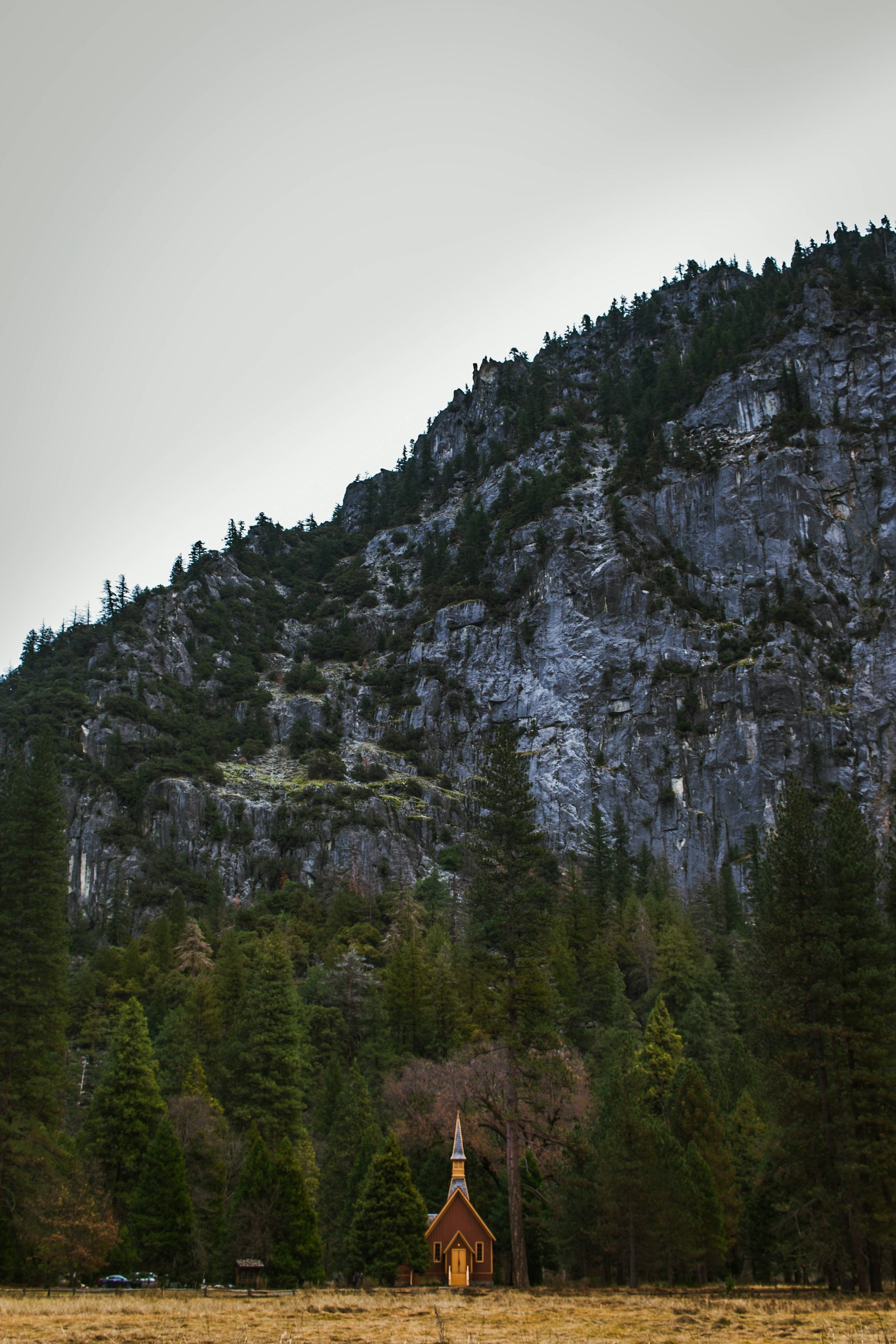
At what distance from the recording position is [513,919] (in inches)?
1335

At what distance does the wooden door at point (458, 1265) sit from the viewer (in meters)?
40.0

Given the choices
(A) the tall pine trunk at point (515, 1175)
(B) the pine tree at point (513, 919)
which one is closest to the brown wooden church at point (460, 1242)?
(B) the pine tree at point (513, 919)

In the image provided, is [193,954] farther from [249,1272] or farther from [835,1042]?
[835,1042]

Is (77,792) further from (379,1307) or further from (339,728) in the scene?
(379,1307)

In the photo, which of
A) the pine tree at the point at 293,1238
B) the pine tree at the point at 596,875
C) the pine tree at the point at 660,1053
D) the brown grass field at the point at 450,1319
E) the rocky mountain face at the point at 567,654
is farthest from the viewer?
the rocky mountain face at the point at 567,654

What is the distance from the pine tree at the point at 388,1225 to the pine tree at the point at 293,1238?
6.90ft

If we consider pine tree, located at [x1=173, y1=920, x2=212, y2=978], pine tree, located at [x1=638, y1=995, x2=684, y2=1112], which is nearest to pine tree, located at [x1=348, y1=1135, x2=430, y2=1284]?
pine tree, located at [x1=638, y1=995, x2=684, y2=1112]

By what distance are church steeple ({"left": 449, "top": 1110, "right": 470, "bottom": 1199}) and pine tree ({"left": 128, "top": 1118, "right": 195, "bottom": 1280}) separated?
11.1 meters

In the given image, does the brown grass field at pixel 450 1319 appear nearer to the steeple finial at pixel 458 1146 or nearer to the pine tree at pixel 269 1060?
the steeple finial at pixel 458 1146

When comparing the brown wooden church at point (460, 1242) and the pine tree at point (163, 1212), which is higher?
the pine tree at point (163, 1212)

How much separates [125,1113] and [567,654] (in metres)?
98.6

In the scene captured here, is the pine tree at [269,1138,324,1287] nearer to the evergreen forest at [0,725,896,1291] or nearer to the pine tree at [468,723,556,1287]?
the evergreen forest at [0,725,896,1291]

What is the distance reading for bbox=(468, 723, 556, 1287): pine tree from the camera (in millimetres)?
32562

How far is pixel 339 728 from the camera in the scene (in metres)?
142
